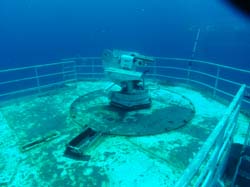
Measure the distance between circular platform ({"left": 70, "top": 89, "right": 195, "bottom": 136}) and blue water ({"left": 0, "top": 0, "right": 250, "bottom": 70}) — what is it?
45103 mm

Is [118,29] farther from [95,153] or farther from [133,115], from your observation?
[95,153]

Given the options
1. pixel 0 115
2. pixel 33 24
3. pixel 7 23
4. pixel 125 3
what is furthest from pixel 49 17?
pixel 0 115

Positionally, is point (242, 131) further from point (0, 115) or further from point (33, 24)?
point (33, 24)

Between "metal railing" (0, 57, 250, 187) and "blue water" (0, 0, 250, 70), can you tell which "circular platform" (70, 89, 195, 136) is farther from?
"blue water" (0, 0, 250, 70)

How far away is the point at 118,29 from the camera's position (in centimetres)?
7712

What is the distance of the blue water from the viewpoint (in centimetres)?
4841

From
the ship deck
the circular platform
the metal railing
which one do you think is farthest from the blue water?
the ship deck

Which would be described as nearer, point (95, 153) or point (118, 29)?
point (95, 153)

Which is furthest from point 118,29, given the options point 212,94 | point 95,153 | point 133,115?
→ point 95,153

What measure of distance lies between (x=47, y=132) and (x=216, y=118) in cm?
425

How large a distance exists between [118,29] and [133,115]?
7567cm

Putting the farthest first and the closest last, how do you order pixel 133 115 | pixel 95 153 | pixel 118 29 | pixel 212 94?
pixel 118 29
pixel 212 94
pixel 133 115
pixel 95 153

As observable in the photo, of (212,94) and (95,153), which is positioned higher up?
(212,94)

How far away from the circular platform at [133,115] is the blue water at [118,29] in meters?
45.1
